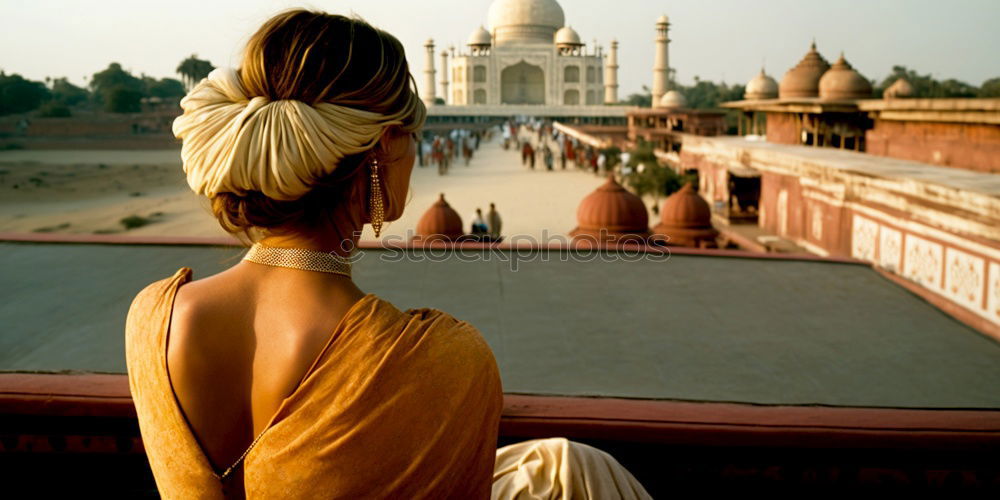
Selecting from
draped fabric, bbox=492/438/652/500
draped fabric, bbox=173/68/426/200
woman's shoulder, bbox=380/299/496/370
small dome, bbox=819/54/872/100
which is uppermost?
small dome, bbox=819/54/872/100

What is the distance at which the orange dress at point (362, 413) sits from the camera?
1.14m

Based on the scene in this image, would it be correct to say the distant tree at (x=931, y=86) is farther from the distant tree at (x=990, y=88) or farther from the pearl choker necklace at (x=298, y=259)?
the pearl choker necklace at (x=298, y=259)

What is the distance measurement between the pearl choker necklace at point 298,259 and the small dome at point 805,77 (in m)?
18.8

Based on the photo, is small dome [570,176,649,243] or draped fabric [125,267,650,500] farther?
small dome [570,176,649,243]

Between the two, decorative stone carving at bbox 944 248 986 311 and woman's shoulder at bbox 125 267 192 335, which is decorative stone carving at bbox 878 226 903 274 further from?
woman's shoulder at bbox 125 267 192 335

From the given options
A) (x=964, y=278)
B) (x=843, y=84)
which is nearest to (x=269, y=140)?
(x=964, y=278)

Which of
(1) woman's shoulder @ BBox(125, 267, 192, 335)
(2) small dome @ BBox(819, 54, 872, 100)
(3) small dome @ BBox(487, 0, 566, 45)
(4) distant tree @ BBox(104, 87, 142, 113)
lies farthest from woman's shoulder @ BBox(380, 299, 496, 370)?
(3) small dome @ BBox(487, 0, 566, 45)

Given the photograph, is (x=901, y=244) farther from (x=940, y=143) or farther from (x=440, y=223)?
(x=440, y=223)

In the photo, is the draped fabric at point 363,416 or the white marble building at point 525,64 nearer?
the draped fabric at point 363,416

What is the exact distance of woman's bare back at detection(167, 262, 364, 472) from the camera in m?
1.17

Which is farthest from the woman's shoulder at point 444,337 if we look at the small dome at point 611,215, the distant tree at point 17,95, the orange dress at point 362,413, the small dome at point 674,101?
the distant tree at point 17,95

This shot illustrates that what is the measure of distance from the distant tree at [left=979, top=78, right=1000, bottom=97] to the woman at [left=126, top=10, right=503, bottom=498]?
137 feet

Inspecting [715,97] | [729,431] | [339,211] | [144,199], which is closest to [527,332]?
[729,431]

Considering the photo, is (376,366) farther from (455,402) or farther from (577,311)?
(577,311)
